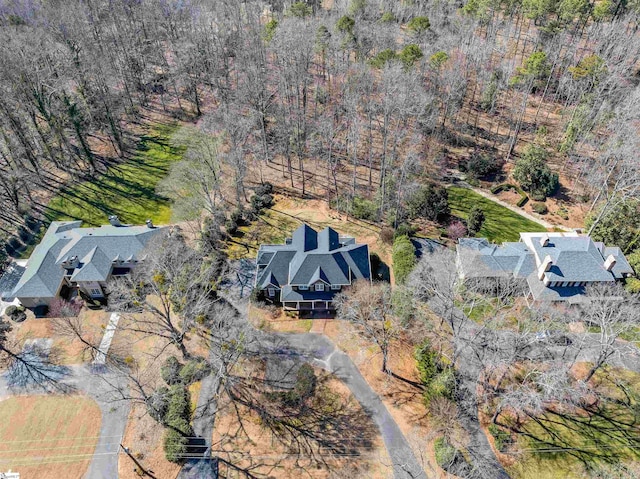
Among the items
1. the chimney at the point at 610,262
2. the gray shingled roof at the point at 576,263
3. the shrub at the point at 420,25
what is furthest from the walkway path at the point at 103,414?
the shrub at the point at 420,25

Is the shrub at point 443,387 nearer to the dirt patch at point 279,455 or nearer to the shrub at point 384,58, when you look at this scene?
the dirt patch at point 279,455

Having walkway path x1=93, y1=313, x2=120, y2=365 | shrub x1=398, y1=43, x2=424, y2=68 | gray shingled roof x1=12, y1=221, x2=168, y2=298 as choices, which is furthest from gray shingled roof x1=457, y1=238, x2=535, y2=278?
walkway path x1=93, y1=313, x2=120, y2=365

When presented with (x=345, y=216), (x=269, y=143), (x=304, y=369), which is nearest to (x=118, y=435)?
(x=304, y=369)

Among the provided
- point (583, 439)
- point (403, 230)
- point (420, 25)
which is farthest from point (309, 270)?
point (420, 25)

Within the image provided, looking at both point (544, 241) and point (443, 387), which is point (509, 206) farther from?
point (443, 387)

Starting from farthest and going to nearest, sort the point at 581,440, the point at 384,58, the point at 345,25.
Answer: the point at 345,25
the point at 384,58
the point at 581,440

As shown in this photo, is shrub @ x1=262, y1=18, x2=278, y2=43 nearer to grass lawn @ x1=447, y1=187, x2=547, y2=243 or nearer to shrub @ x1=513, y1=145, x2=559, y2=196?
grass lawn @ x1=447, y1=187, x2=547, y2=243

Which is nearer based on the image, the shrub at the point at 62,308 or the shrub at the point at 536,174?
the shrub at the point at 62,308
